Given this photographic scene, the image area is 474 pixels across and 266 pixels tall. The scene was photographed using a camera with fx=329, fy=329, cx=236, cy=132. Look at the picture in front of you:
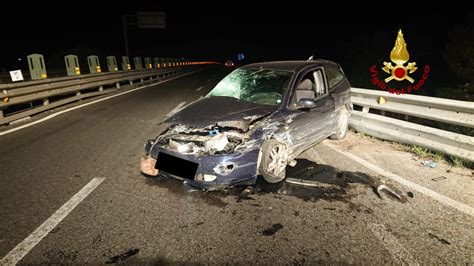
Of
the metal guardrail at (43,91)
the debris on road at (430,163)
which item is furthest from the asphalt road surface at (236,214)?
the metal guardrail at (43,91)

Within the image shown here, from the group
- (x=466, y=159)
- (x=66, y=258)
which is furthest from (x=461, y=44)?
(x=66, y=258)

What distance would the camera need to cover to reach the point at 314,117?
5395mm

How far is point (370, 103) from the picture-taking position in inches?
292

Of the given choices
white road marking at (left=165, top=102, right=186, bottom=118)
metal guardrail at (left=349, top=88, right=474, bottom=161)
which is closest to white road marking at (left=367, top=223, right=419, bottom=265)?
metal guardrail at (left=349, top=88, right=474, bottom=161)

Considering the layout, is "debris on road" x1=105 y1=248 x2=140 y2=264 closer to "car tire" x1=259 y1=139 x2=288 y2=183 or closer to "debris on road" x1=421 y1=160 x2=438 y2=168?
"car tire" x1=259 y1=139 x2=288 y2=183

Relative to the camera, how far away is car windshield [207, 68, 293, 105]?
514 centimetres

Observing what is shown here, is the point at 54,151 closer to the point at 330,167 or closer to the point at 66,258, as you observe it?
the point at 66,258

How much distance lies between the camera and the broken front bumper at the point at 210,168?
155 inches

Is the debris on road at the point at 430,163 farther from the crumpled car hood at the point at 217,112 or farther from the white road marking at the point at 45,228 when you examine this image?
the white road marking at the point at 45,228


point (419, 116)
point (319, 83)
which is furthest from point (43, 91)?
point (419, 116)

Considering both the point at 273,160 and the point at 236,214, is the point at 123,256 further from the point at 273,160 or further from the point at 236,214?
the point at 273,160

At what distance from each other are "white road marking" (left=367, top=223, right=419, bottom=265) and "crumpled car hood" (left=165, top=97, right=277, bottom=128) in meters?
1.99

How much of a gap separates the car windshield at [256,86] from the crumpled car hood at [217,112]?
10.5 inches

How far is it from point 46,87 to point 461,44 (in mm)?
23832
